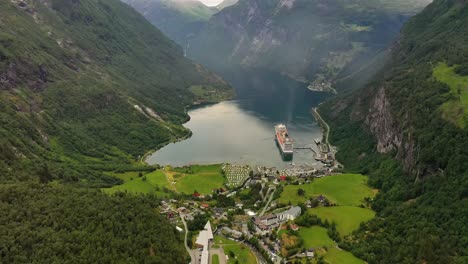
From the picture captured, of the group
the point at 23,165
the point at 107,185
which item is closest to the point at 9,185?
the point at 23,165

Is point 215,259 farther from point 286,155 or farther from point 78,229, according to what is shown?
point 286,155

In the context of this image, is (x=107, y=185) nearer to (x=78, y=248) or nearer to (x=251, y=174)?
(x=251, y=174)

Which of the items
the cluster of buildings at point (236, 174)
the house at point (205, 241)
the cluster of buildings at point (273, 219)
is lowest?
the house at point (205, 241)

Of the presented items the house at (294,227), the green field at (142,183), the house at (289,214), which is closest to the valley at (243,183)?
the house at (294,227)

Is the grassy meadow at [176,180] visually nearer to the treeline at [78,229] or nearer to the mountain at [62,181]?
the mountain at [62,181]

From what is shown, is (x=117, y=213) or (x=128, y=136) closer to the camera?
(x=117, y=213)

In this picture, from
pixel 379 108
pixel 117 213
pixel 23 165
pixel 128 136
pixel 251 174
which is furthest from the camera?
pixel 128 136

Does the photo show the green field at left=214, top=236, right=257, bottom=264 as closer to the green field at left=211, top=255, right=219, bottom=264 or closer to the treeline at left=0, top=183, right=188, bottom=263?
the green field at left=211, top=255, right=219, bottom=264

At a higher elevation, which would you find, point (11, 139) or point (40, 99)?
point (40, 99)

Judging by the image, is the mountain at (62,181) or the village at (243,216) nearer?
the mountain at (62,181)
